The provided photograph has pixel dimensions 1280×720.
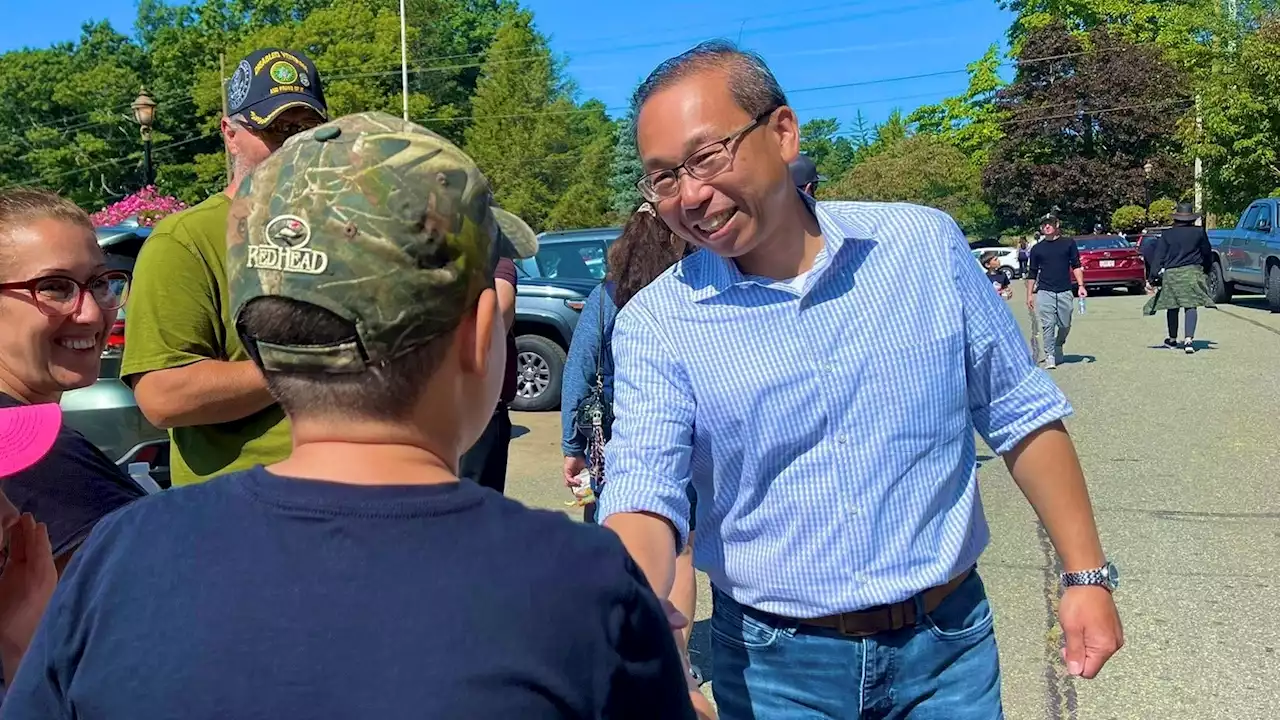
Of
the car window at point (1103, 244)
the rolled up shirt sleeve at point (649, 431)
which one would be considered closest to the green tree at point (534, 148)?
the car window at point (1103, 244)

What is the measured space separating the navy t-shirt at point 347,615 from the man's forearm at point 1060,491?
1318 millimetres

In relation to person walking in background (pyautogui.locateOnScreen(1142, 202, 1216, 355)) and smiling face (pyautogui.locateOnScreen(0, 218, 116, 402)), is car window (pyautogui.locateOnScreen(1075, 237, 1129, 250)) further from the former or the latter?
smiling face (pyautogui.locateOnScreen(0, 218, 116, 402))

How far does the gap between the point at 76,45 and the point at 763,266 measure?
81.9 meters

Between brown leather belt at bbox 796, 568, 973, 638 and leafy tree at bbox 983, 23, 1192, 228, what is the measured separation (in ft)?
155

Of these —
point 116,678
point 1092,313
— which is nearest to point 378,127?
point 116,678

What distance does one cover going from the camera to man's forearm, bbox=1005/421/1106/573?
2232mm

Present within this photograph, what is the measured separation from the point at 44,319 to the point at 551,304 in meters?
8.18

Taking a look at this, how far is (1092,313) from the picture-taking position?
69.5ft

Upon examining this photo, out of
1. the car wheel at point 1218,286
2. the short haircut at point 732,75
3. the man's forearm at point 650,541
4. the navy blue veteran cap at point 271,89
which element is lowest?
the car wheel at point 1218,286

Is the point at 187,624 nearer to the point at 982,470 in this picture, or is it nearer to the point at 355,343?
the point at 355,343

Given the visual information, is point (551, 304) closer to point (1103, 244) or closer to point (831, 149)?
point (1103, 244)

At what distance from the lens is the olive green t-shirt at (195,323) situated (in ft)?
8.88

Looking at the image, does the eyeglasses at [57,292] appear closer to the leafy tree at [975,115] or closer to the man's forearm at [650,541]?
the man's forearm at [650,541]

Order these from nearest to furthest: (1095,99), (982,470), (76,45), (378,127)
A: (378,127)
(982,470)
(1095,99)
(76,45)
